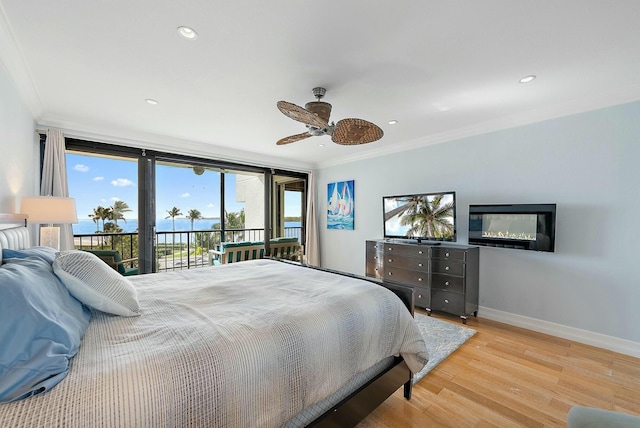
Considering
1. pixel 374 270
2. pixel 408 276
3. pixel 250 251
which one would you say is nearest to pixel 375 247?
pixel 374 270

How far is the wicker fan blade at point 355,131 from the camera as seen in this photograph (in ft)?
7.34

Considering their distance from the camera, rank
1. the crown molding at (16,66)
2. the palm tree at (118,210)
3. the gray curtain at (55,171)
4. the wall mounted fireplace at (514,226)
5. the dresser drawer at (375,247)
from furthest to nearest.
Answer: the palm tree at (118,210) → the dresser drawer at (375,247) → the gray curtain at (55,171) → the wall mounted fireplace at (514,226) → the crown molding at (16,66)

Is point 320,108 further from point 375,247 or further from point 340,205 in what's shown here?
point 340,205

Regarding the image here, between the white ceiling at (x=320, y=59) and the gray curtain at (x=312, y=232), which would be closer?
the white ceiling at (x=320, y=59)

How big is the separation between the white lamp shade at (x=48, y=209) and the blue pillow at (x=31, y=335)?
1786mm

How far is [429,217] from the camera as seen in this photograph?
375 centimetres

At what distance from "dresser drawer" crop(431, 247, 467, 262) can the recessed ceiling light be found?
3.32 m

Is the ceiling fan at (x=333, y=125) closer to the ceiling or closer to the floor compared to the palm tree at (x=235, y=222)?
closer to the ceiling

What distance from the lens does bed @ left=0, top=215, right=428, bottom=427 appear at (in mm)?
868

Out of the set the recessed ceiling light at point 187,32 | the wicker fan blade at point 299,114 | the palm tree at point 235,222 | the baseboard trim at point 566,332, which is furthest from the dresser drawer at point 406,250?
the palm tree at point 235,222

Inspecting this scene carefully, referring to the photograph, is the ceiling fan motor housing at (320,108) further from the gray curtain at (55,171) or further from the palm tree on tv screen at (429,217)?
the gray curtain at (55,171)

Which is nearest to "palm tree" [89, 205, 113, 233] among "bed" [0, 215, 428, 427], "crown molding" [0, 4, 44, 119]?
"crown molding" [0, 4, 44, 119]

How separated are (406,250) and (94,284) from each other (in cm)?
337

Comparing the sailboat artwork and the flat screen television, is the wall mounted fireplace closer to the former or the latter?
the flat screen television
